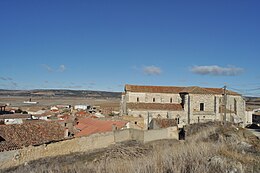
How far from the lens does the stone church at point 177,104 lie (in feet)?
126

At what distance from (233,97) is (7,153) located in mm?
37900

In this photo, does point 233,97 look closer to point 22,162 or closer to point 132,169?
point 22,162

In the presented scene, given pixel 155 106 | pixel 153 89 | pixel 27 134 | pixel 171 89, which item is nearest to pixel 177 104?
pixel 171 89

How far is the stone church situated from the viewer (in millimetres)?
38312

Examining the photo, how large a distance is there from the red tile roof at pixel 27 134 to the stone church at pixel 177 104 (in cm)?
1576

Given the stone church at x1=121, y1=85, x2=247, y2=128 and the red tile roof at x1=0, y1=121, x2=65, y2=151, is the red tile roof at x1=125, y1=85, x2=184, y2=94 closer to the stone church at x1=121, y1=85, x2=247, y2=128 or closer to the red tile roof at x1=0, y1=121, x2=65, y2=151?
the stone church at x1=121, y1=85, x2=247, y2=128

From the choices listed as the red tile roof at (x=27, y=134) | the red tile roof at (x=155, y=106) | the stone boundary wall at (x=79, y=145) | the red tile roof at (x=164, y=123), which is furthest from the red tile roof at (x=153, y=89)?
Answer: the red tile roof at (x=27, y=134)

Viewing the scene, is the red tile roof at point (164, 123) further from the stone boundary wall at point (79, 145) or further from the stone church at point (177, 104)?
the stone church at point (177, 104)

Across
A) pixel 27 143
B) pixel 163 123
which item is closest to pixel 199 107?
pixel 163 123

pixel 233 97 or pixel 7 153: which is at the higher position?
pixel 233 97

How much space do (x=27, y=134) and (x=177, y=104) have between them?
25781mm

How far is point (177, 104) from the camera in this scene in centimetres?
4112

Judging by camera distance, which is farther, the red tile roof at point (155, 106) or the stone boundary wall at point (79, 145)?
the red tile roof at point (155, 106)

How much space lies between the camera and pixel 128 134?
82.2ft
